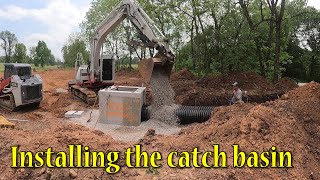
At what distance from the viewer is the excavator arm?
13188 millimetres

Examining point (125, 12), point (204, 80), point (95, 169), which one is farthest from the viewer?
point (204, 80)

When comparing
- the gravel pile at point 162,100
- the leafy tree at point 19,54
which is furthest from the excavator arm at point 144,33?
the leafy tree at point 19,54

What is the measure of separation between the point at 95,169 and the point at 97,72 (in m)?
11.3

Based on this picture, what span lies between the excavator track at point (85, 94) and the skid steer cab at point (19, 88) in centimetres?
219

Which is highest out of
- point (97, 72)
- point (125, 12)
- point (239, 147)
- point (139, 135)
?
point (125, 12)

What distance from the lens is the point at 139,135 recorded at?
11328 mm

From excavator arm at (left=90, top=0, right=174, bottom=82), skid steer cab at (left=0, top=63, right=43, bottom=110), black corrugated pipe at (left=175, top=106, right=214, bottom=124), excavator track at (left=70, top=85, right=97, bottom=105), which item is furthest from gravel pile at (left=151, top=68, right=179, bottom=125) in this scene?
skid steer cab at (left=0, top=63, right=43, bottom=110)

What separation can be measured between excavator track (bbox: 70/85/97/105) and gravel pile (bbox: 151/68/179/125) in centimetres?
399

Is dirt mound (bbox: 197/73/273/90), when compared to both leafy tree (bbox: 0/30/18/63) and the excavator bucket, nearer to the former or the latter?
the excavator bucket

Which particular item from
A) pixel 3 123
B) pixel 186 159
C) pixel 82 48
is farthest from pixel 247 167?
pixel 82 48

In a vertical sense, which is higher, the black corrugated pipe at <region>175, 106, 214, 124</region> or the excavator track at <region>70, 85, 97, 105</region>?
the excavator track at <region>70, 85, 97, 105</region>

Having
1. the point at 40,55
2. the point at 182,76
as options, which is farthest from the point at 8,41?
the point at 182,76

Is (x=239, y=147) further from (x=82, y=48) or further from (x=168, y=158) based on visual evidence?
(x=82, y=48)

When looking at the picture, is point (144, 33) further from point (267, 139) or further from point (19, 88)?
point (267, 139)
